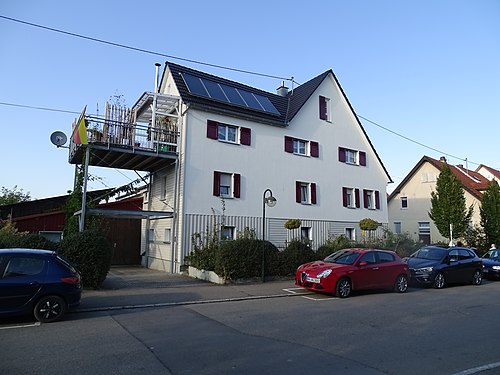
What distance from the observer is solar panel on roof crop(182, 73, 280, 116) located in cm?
2062

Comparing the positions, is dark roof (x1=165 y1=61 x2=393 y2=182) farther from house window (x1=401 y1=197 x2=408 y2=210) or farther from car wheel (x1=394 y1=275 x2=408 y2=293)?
house window (x1=401 y1=197 x2=408 y2=210)

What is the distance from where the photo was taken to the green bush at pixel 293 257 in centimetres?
1655

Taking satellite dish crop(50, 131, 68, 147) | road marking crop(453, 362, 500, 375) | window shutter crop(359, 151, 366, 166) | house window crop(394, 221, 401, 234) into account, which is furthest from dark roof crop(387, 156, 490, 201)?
road marking crop(453, 362, 500, 375)

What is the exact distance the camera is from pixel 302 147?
82.2ft

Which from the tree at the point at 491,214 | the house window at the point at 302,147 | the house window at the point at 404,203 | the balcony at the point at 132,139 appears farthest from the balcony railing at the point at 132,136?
the house window at the point at 404,203

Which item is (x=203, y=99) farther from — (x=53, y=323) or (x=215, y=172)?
(x=53, y=323)

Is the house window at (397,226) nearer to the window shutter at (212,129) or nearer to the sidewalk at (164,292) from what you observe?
the window shutter at (212,129)

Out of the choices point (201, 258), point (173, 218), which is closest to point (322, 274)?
point (201, 258)

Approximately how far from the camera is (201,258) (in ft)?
54.5

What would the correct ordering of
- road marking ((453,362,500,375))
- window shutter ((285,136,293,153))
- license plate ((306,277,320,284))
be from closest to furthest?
road marking ((453,362,500,375)) < license plate ((306,277,320,284)) < window shutter ((285,136,293,153))

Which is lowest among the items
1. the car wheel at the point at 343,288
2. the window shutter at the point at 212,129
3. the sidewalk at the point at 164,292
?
the sidewalk at the point at 164,292

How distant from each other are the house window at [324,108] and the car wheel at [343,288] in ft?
52.9

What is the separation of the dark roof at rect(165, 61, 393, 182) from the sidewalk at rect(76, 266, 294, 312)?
29.7 ft

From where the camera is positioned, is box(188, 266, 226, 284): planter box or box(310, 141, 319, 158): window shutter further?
box(310, 141, 319, 158): window shutter
